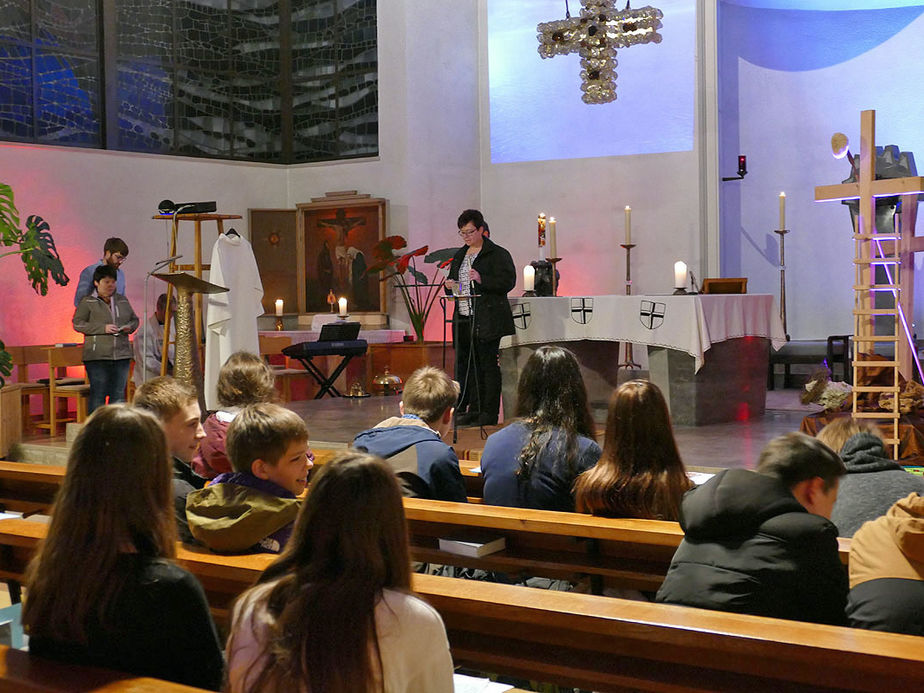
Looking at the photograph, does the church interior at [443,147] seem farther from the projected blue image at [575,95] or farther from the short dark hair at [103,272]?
the short dark hair at [103,272]

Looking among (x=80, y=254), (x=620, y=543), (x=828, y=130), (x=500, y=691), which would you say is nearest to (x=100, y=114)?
(x=80, y=254)

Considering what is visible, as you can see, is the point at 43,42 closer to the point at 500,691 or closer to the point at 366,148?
the point at 366,148

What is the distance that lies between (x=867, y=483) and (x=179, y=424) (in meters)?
2.07

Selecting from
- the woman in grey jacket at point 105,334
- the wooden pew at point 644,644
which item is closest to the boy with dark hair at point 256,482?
the wooden pew at point 644,644

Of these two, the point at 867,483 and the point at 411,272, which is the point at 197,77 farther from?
the point at 867,483

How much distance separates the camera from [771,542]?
2.42 metres

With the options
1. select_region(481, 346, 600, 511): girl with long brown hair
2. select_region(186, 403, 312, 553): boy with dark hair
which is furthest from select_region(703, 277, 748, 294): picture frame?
select_region(186, 403, 312, 553): boy with dark hair

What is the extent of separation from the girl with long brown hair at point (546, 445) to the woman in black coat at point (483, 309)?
12.8ft

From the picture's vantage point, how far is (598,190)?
12062 millimetres

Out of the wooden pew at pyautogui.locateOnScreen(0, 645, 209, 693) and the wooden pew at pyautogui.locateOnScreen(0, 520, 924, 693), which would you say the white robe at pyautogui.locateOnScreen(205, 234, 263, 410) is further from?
the wooden pew at pyautogui.locateOnScreen(0, 645, 209, 693)

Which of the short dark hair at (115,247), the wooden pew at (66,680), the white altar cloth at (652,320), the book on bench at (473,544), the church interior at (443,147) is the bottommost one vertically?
the book on bench at (473,544)

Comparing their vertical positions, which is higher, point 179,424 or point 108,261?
point 108,261

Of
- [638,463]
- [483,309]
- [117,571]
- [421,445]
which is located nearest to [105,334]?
[483,309]

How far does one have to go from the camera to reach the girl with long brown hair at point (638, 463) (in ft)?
10.5
